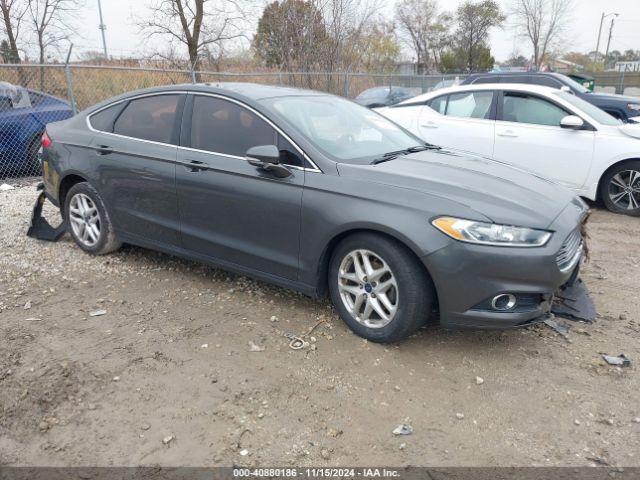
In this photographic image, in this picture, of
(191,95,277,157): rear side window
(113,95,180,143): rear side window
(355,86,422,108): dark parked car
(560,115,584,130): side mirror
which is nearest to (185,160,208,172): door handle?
(191,95,277,157): rear side window

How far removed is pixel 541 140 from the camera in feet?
22.1

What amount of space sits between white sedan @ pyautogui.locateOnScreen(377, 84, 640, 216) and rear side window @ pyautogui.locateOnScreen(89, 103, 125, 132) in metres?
4.50

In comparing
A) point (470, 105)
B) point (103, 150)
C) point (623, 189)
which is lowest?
point (623, 189)

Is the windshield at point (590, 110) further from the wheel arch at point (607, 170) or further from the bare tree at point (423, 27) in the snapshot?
the bare tree at point (423, 27)

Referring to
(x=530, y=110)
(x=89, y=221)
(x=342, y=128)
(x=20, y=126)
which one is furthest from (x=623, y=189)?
(x=20, y=126)

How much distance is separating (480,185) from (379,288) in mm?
933

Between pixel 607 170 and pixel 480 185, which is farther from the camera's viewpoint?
pixel 607 170

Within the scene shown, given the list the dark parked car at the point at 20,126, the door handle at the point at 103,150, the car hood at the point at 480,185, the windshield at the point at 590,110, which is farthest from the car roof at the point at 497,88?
the dark parked car at the point at 20,126

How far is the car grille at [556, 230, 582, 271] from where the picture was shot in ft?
10.2

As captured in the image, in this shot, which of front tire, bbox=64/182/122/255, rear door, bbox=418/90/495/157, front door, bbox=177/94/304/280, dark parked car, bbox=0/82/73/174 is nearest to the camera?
front door, bbox=177/94/304/280

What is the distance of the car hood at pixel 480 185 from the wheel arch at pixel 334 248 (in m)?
0.30

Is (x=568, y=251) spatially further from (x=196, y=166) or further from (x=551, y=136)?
(x=551, y=136)

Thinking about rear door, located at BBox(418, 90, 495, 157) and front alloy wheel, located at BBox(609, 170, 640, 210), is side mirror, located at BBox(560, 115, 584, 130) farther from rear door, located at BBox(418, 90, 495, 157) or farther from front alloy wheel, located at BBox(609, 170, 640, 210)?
rear door, located at BBox(418, 90, 495, 157)

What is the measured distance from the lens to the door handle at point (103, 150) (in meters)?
4.57
